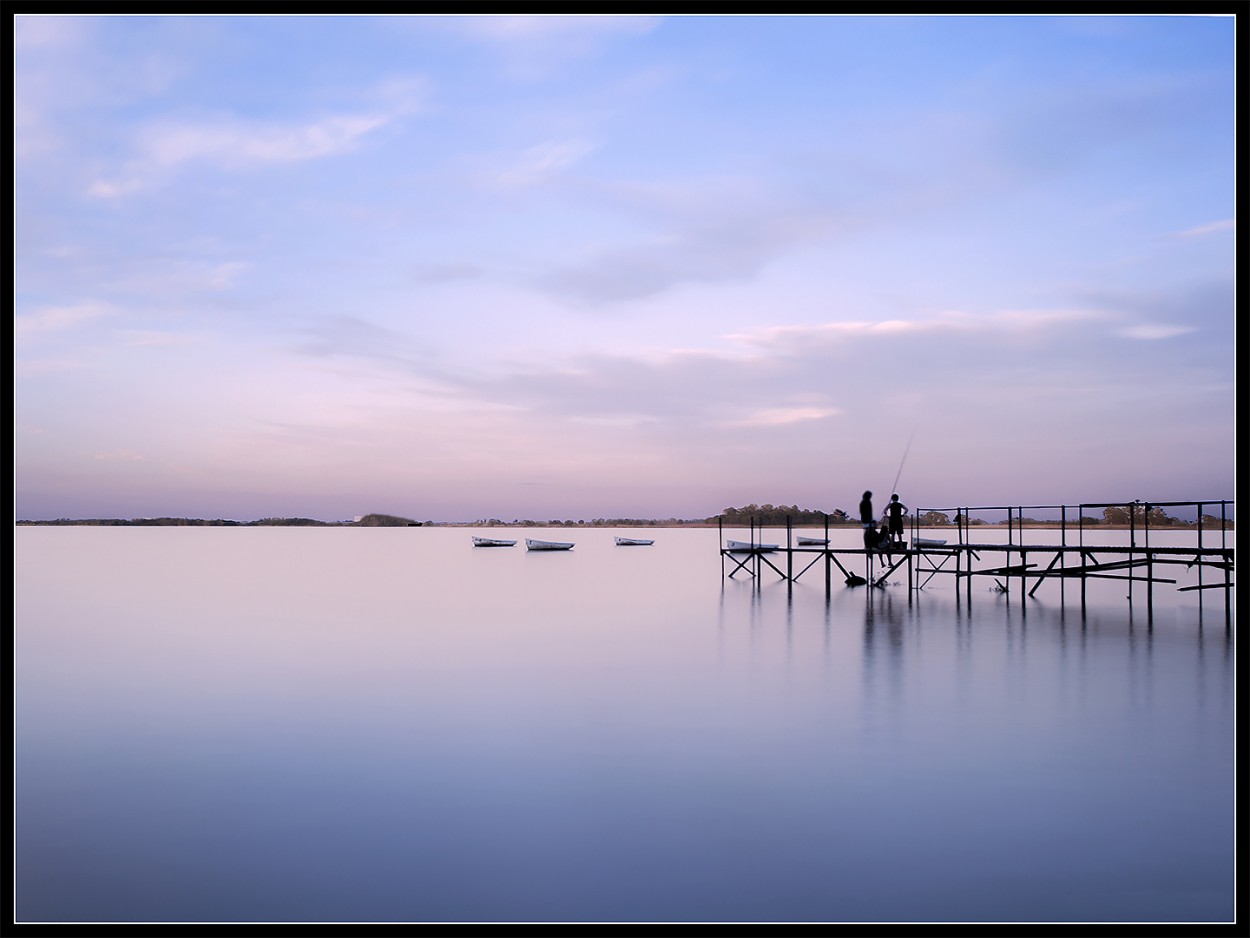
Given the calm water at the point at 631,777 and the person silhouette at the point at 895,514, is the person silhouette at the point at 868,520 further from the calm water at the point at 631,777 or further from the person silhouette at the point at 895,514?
the calm water at the point at 631,777

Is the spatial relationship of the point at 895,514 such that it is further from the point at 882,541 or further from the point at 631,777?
the point at 631,777

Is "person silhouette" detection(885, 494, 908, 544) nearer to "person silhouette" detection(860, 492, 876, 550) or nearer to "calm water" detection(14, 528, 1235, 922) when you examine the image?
"person silhouette" detection(860, 492, 876, 550)

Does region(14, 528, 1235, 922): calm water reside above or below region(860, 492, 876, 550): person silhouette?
below

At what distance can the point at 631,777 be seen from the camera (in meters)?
8.16

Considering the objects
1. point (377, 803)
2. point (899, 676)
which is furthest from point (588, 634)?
point (377, 803)

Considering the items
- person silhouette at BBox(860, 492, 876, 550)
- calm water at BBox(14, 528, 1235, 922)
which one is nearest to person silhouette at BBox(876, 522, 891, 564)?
person silhouette at BBox(860, 492, 876, 550)

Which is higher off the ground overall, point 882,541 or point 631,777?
point 882,541

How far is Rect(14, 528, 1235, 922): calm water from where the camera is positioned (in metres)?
5.66

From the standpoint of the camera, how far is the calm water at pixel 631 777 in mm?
5664

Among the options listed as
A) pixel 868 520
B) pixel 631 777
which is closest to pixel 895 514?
pixel 868 520

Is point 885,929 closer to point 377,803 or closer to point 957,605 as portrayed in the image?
point 377,803

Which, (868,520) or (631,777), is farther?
(868,520)

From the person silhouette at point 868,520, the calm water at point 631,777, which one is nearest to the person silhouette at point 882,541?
the person silhouette at point 868,520

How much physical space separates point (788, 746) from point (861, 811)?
2.17 m
